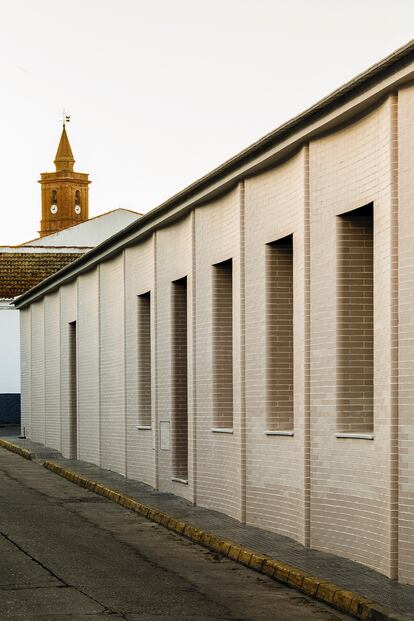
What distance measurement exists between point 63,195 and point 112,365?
11708cm

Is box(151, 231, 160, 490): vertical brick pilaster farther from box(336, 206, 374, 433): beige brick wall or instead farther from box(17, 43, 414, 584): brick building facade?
box(336, 206, 374, 433): beige brick wall

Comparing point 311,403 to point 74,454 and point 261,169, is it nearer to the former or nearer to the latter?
point 261,169

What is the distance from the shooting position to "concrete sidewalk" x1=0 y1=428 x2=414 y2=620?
1030 centimetres

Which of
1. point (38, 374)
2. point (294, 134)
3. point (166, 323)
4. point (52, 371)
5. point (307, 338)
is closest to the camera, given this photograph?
point (294, 134)

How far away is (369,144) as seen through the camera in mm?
12164

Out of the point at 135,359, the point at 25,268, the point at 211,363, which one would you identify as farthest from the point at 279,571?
the point at 25,268

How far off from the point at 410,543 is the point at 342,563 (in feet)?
4.12

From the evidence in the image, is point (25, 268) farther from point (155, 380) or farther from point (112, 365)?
point (155, 380)

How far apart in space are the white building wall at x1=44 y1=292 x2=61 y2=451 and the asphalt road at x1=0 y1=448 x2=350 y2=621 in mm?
13297

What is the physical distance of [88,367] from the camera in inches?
1059

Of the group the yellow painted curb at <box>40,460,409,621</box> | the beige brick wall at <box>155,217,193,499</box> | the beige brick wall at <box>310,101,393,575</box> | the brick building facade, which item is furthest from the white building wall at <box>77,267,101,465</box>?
the beige brick wall at <box>310,101,393,575</box>

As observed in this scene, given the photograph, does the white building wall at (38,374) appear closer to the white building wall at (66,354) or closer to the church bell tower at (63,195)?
the white building wall at (66,354)

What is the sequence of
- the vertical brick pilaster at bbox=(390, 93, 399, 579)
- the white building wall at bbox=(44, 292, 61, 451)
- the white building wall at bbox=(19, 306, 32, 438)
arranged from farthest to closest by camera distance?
the white building wall at bbox=(19, 306, 32, 438)
the white building wall at bbox=(44, 292, 61, 451)
the vertical brick pilaster at bbox=(390, 93, 399, 579)

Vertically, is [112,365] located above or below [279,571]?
above
